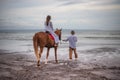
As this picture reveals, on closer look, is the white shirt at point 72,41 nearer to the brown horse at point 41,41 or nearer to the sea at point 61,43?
the brown horse at point 41,41

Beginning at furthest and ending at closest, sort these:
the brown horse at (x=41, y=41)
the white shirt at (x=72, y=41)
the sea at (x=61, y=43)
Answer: the sea at (x=61, y=43), the white shirt at (x=72, y=41), the brown horse at (x=41, y=41)

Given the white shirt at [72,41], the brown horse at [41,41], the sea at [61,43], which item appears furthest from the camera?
the sea at [61,43]

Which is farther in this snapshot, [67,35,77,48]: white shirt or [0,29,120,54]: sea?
[0,29,120,54]: sea

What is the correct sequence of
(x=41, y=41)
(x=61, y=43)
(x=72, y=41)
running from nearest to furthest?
(x=41, y=41) < (x=72, y=41) < (x=61, y=43)

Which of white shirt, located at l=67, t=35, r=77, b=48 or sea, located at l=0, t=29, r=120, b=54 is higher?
white shirt, located at l=67, t=35, r=77, b=48

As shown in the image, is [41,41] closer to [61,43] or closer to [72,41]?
[72,41]

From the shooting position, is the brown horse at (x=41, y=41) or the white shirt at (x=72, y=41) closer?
the brown horse at (x=41, y=41)

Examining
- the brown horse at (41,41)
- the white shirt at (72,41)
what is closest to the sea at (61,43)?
the white shirt at (72,41)

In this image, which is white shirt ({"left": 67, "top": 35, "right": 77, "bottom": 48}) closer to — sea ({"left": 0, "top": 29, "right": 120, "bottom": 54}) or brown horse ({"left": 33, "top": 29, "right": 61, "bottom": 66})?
brown horse ({"left": 33, "top": 29, "right": 61, "bottom": 66})

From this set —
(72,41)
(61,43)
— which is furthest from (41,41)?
(61,43)

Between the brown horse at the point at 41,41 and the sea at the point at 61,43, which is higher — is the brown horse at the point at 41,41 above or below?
above

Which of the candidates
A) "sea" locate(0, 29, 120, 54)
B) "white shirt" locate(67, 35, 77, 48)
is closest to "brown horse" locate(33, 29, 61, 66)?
"white shirt" locate(67, 35, 77, 48)

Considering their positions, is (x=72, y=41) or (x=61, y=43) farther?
(x=61, y=43)

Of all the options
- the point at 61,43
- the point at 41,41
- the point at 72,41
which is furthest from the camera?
the point at 61,43
